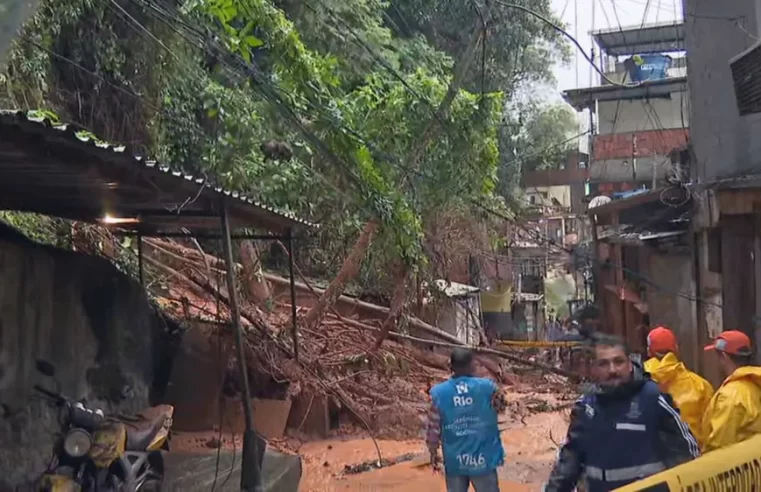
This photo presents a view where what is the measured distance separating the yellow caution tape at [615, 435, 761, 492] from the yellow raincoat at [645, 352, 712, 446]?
1.67m

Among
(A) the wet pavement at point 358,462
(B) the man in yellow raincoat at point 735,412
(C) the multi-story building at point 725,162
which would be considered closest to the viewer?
(B) the man in yellow raincoat at point 735,412

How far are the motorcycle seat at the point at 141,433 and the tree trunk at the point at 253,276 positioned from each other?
6.57 m

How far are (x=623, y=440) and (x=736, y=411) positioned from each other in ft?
3.05

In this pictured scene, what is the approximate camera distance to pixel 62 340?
7848mm

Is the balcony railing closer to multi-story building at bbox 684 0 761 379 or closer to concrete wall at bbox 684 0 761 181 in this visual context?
concrete wall at bbox 684 0 761 181

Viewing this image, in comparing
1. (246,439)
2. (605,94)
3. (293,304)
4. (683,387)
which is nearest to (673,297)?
(293,304)

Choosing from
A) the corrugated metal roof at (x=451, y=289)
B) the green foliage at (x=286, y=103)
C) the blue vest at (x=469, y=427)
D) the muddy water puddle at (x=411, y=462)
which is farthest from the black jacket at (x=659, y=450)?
the corrugated metal roof at (x=451, y=289)

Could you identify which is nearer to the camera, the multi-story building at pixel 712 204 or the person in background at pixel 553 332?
the multi-story building at pixel 712 204

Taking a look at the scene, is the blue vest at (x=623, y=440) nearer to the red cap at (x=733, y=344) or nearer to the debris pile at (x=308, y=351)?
the red cap at (x=733, y=344)

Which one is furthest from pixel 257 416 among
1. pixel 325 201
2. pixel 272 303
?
pixel 325 201

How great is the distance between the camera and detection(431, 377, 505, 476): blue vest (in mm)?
5699

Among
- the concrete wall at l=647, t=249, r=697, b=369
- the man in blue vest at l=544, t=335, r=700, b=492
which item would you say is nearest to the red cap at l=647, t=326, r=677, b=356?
the man in blue vest at l=544, t=335, r=700, b=492

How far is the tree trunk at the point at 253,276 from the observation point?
12898 millimetres

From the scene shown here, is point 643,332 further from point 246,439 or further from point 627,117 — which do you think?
point 627,117
